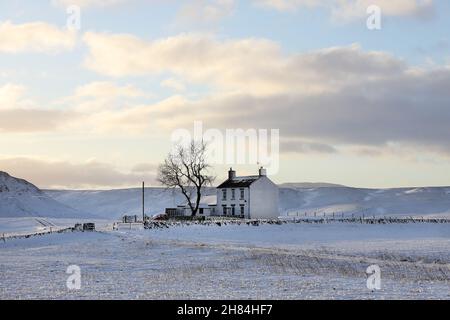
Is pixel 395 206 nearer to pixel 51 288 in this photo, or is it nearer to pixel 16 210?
pixel 16 210

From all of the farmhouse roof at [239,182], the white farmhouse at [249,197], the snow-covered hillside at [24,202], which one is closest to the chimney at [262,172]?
the white farmhouse at [249,197]

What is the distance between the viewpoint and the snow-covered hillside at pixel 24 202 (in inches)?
5138

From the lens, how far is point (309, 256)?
40.1 metres

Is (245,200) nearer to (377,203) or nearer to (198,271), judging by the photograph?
(198,271)

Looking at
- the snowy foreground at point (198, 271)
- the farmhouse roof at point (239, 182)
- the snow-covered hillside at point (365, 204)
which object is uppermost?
the farmhouse roof at point (239, 182)

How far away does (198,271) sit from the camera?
33156 millimetres

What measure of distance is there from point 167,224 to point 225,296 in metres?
51.3

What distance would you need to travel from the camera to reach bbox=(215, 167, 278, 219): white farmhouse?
93.8m

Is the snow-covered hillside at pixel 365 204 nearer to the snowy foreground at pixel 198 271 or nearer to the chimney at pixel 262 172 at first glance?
the chimney at pixel 262 172

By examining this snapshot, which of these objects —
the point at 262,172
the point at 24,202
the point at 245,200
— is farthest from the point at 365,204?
the point at 24,202

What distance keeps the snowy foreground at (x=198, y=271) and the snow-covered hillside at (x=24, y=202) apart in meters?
73.1

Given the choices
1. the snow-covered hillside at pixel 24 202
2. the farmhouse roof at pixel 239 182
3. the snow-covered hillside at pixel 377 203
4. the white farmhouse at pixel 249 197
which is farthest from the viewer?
the snow-covered hillside at pixel 377 203

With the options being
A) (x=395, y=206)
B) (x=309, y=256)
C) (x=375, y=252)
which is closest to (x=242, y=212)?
(x=375, y=252)

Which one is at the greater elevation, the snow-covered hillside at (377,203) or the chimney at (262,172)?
the chimney at (262,172)
